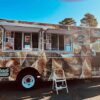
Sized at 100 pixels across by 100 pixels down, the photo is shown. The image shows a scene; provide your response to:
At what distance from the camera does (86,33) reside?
960 centimetres

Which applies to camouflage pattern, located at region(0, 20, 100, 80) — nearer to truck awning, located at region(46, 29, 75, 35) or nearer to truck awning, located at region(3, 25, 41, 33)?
truck awning, located at region(46, 29, 75, 35)

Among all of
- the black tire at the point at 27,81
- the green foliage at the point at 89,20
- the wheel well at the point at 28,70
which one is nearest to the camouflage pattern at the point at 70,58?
the wheel well at the point at 28,70

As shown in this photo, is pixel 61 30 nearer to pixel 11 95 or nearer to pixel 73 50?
pixel 73 50

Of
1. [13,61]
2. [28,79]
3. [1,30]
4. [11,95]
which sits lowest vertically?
[11,95]

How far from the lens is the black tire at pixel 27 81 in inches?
330

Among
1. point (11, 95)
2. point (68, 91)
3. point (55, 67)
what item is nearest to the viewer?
point (11, 95)

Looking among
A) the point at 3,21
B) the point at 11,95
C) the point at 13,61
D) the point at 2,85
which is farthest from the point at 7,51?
the point at 2,85

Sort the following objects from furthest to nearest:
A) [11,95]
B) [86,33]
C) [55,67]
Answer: [86,33], [55,67], [11,95]

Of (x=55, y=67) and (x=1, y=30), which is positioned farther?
(x=55, y=67)

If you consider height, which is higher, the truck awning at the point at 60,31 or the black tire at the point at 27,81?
the truck awning at the point at 60,31

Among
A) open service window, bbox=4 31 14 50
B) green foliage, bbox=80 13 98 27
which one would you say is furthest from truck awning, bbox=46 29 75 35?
green foliage, bbox=80 13 98 27

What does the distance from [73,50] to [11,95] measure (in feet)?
11.9

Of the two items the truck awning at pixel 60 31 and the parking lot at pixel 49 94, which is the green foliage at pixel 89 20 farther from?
the parking lot at pixel 49 94

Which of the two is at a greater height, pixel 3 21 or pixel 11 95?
pixel 3 21
